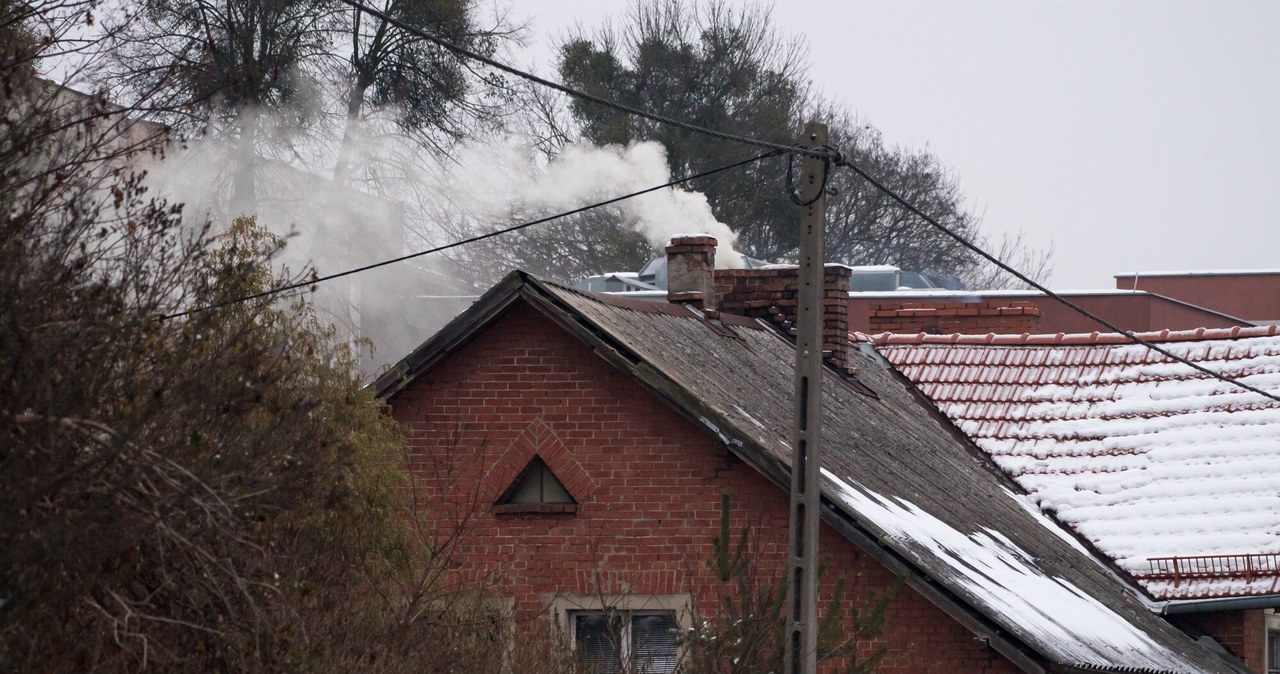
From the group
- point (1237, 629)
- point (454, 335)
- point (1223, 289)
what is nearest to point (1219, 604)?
point (1237, 629)

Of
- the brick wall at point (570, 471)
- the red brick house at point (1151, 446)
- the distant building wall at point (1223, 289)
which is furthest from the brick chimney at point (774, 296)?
the distant building wall at point (1223, 289)

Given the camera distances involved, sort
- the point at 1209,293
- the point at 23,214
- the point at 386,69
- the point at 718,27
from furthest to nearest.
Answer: the point at 718,27 → the point at 1209,293 → the point at 386,69 → the point at 23,214

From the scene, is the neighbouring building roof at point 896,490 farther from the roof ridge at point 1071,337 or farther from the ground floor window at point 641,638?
the roof ridge at point 1071,337

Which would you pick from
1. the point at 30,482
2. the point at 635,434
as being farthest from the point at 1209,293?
the point at 30,482

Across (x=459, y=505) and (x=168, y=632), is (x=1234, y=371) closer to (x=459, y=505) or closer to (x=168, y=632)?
(x=459, y=505)

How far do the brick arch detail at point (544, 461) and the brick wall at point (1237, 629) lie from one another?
582 cm

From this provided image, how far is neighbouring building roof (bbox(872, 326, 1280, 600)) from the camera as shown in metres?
14.8

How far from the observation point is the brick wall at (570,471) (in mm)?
11695

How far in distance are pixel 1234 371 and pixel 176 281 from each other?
13.6m

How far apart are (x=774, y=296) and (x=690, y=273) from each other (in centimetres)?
164

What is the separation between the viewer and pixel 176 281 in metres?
6.05

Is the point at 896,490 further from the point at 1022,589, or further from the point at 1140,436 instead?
the point at 1140,436

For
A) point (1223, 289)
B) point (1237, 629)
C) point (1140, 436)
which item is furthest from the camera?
point (1223, 289)

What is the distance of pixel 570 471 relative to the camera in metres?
12.0
